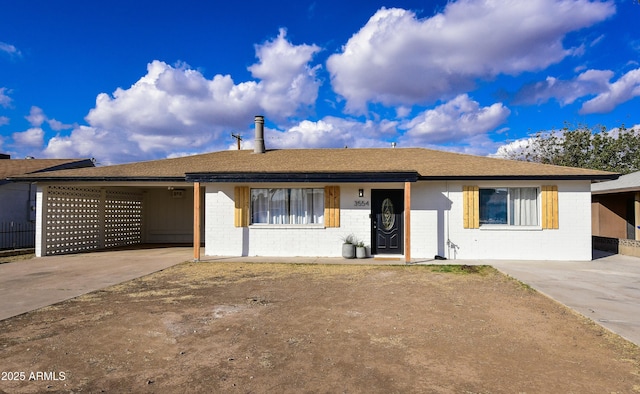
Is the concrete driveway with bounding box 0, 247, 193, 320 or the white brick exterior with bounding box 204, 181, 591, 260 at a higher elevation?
the white brick exterior with bounding box 204, 181, 591, 260

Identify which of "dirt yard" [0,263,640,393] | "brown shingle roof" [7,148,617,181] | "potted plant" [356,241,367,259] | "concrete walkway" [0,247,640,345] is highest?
"brown shingle roof" [7,148,617,181]

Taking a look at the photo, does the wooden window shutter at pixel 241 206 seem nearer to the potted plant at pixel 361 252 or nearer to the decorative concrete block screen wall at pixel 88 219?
the potted plant at pixel 361 252

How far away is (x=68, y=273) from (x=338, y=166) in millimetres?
7906

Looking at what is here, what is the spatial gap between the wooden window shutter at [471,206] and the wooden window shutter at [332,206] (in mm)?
3809

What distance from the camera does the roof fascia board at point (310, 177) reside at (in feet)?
35.8

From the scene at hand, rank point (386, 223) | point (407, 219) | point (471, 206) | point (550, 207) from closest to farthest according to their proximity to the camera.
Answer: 1. point (407, 219)
2. point (550, 207)
3. point (471, 206)
4. point (386, 223)

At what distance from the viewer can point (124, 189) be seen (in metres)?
16.3

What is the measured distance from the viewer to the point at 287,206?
12648 millimetres

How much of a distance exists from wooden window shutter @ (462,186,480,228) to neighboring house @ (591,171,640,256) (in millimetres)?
5253

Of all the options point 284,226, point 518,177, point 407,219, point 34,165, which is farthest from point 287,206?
point 34,165

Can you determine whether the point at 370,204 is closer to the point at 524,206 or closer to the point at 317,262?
the point at 317,262

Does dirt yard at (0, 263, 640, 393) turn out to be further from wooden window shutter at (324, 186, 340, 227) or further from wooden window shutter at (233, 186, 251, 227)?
wooden window shutter at (233, 186, 251, 227)

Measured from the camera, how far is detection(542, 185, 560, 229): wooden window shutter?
11.4 metres

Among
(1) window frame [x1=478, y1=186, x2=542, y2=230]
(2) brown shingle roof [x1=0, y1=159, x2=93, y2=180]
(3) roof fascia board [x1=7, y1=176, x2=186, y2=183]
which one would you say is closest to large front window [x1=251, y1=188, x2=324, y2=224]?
Answer: (3) roof fascia board [x1=7, y1=176, x2=186, y2=183]
